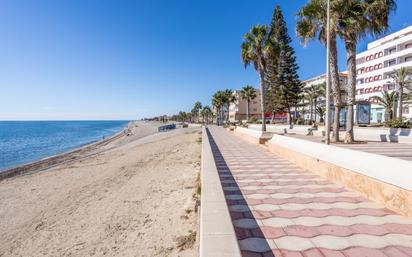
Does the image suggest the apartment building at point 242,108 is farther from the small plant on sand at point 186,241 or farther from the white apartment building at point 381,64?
the small plant on sand at point 186,241

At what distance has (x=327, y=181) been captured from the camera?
6.26 meters

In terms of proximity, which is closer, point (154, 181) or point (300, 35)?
point (154, 181)

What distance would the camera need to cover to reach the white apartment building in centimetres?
4381

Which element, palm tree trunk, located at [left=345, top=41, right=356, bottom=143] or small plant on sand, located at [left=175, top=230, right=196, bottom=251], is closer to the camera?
small plant on sand, located at [left=175, top=230, right=196, bottom=251]

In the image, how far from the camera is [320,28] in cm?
1438

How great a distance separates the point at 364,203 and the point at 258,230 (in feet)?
7.92

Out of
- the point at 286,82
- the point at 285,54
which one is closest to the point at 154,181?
the point at 286,82

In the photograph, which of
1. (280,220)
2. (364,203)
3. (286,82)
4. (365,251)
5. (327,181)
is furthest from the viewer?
(286,82)

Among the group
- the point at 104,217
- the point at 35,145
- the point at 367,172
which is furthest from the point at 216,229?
the point at 35,145

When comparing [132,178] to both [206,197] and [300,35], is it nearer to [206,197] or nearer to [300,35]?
[206,197]

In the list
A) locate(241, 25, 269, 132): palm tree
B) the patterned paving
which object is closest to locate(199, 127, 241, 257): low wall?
the patterned paving

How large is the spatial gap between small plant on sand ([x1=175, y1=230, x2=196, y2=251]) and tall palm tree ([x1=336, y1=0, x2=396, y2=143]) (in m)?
12.8

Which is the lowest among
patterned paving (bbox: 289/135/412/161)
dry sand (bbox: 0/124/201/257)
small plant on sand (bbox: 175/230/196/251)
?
dry sand (bbox: 0/124/201/257)

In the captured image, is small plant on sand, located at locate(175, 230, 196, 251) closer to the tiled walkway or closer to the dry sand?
the dry sand
